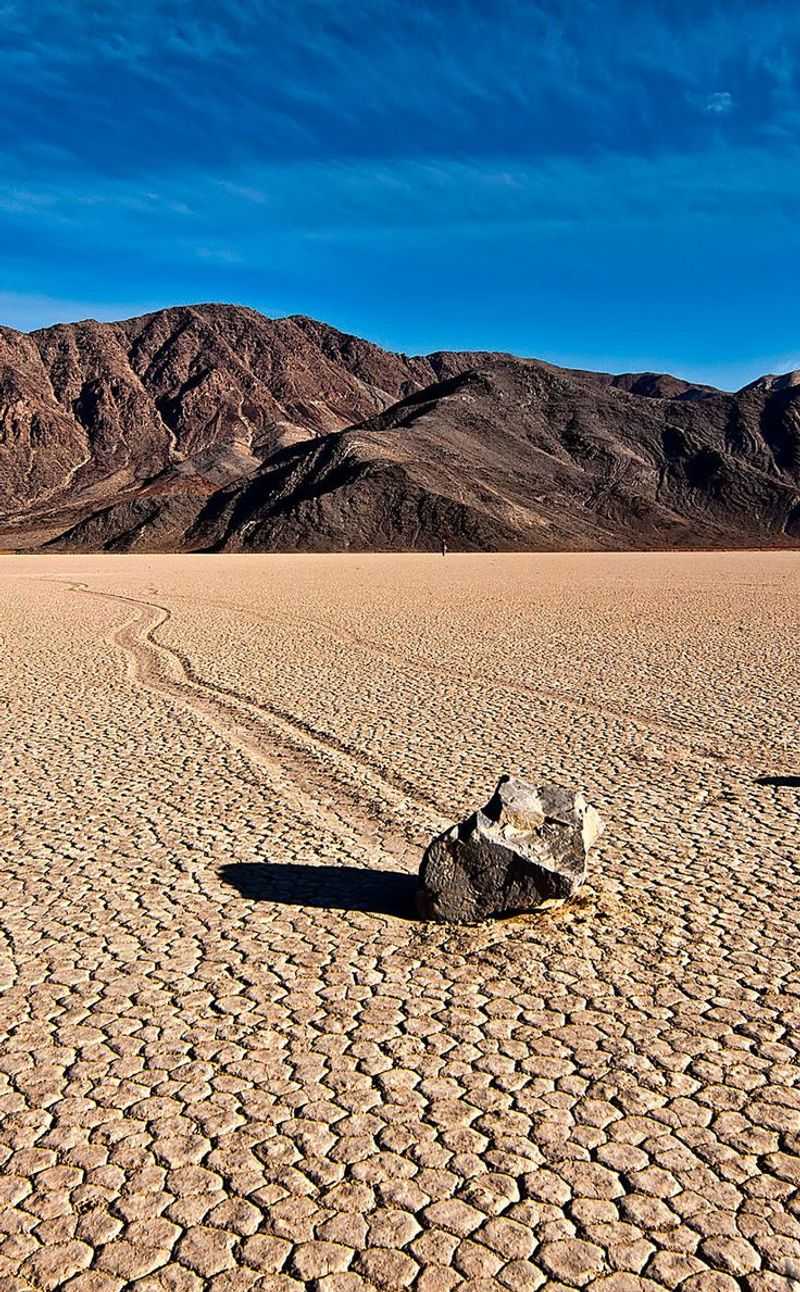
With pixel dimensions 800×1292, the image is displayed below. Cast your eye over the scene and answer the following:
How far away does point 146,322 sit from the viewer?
7407 inches

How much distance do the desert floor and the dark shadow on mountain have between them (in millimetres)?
29

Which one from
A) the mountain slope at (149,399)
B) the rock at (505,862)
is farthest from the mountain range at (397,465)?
the rock at (505,862)

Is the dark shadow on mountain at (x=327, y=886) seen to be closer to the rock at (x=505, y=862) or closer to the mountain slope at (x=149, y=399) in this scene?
the rock at (x=505, y=862)

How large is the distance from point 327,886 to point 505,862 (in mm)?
1238

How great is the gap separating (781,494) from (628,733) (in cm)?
9970

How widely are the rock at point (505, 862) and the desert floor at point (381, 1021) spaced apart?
6.3 inches

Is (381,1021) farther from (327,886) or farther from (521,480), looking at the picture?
(521,480)

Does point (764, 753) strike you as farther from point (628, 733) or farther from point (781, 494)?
point (781, 494)

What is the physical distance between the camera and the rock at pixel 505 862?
5.43 m

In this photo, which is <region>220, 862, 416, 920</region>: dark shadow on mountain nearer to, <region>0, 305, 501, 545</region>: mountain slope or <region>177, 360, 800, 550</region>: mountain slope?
<region>177, 360, 800, 550</region>: mountain slope

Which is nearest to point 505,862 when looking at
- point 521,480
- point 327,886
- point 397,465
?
point 327,886

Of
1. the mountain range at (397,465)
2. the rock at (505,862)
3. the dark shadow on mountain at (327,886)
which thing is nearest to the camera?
the rock at (505,862)

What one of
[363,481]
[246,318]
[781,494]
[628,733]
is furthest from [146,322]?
[628,733]

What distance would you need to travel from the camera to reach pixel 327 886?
611 centimetres
